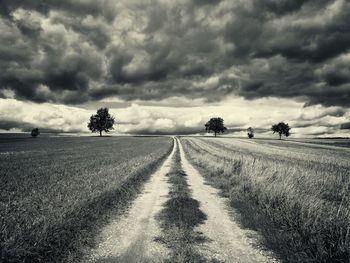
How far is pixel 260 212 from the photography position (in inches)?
410

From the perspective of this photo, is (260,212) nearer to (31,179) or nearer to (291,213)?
(291,213)

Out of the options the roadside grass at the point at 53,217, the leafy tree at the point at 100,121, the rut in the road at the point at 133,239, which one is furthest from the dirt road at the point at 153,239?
the leafy tree at the point at 100,121

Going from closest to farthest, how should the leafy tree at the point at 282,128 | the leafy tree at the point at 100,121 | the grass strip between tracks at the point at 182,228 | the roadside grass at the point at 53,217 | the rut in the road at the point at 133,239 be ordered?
the roadside grass at the point at 53,217, the rut in the road at the point at 133,239, the grass strip between tracks at the point at 182,228, the leafy tree at the point at 100,121, the leafy tree at the point at 282,128

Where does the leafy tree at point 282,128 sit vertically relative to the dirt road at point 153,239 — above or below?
above

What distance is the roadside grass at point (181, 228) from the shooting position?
648 cm

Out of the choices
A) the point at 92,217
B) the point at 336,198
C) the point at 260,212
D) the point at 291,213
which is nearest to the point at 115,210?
the point at 92,217

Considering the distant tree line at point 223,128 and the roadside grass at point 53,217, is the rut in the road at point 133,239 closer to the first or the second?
the roadside grass at point 53,217

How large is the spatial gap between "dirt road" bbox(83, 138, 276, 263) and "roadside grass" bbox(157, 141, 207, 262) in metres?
0.21

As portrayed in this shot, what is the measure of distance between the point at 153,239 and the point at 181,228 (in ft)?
3.61

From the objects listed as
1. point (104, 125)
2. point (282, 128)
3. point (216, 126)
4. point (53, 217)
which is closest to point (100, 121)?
point (104, 125)

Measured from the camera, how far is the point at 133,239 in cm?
754

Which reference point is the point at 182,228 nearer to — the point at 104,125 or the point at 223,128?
the point at 104,125

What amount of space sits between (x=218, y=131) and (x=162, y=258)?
158632 millimetres

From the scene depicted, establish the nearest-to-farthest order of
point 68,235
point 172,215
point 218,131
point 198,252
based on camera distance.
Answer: point 198,252, point 68,235, point 172,215, point 218,131
